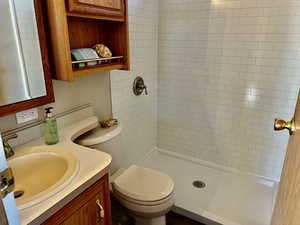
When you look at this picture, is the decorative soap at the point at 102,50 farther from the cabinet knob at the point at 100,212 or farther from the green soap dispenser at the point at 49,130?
the cabinet knob at the point at 100,212

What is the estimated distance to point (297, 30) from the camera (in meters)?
1.78

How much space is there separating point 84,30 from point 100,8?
22cm

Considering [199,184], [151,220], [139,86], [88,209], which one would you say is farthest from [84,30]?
[199,184]

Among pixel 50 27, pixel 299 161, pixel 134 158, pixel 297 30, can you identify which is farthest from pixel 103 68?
pixel 297 30

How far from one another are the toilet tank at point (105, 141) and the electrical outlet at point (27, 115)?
30cm

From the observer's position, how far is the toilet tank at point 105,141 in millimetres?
1435

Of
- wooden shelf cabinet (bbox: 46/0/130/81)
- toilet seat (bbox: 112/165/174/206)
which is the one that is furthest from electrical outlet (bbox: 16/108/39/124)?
toilet seat (bbox: 112/165/174/206)

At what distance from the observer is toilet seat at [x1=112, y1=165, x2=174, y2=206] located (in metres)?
1.44

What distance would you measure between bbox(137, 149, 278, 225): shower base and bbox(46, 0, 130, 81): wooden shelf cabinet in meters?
1.29

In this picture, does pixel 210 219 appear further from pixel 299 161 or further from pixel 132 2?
pixel 132 2

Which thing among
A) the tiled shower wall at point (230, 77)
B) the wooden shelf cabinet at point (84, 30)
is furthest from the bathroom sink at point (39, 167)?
the tiled shower wall at point (230, 77)

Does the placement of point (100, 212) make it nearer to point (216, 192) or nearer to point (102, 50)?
point (102, 50)

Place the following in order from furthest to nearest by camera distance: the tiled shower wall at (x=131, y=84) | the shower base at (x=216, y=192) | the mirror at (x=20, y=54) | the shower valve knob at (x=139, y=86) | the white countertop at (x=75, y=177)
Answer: the shower valve knob at (x=139, y=86) < the tiled shower wall at (x=131, y=84) < the shower base at (x=216, y=192) < the mirror at (x=20, y=54) < the white countertop at (x=75, y=177)

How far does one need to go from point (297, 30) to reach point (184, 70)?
101 cm
